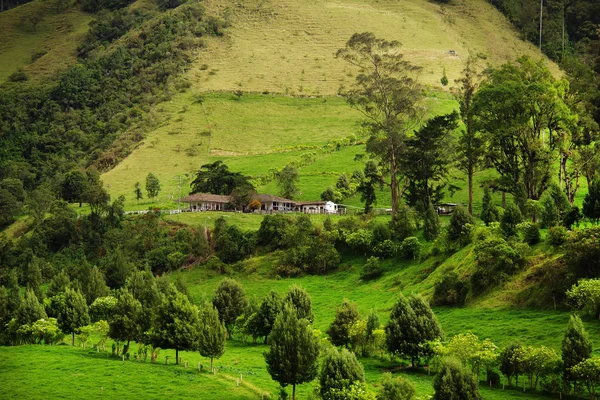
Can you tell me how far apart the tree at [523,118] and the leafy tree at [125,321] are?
39228mm

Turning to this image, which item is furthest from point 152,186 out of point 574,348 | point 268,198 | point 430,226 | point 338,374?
point 574,348

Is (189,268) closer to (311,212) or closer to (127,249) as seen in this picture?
(127,249)

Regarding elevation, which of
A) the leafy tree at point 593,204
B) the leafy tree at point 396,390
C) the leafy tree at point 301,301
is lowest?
the leafy tree at point 396,390

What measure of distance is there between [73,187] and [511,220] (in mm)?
90826

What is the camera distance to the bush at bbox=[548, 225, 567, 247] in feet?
229

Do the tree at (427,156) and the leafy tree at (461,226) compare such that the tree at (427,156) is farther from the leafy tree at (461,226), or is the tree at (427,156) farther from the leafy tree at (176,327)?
the leafy tree at (176,327)

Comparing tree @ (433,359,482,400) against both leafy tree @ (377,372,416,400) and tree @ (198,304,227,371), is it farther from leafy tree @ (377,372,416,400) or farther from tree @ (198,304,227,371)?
tree @ (198,304,227,371)

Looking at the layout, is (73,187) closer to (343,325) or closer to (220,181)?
(220,181)

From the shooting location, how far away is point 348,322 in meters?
71.0

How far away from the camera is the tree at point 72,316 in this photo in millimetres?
81875

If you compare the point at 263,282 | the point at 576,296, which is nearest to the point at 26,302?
the point at 263,282

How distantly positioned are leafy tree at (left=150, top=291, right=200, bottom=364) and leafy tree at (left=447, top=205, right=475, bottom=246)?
28323mm

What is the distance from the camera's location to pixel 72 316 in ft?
269

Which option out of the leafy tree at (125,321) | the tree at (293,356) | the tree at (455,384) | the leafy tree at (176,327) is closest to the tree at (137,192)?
the leafy tree at (125,321)
